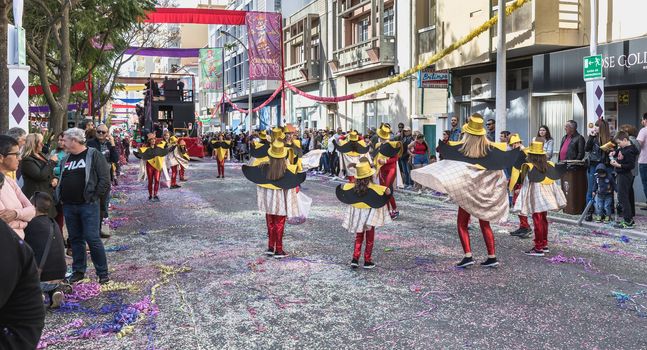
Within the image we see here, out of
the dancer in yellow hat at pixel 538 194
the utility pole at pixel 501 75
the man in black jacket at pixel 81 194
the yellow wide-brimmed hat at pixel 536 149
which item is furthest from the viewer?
the utility pole at pixel 501 75

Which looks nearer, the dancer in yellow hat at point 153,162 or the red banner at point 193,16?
the dancer in yellow hat at point 153,162

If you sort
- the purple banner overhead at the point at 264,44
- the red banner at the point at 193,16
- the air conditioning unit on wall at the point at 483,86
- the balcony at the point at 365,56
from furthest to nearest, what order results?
the purple banner overhead at the point at 264,44, the balcony at the point at 365,56, the red banner at the point at 193,16, the air conditioning unit on wall at the point at 483,86

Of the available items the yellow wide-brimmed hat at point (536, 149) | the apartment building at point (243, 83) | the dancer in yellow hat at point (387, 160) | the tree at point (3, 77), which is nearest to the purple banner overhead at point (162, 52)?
the apartment building at point (243, 83)

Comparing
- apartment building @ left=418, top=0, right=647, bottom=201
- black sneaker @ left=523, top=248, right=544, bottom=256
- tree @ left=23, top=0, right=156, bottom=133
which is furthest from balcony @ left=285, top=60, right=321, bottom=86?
black sneaker @ left=523, top=248, right=544, bottom=256

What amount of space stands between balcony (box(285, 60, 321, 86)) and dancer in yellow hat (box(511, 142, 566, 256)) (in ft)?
99.6

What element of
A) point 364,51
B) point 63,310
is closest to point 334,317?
point 63,310

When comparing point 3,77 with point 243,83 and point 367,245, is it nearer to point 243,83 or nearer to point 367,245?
point 367,245

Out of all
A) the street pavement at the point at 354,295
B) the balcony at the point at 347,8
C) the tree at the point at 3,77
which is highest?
the balcony at the point at 347,8

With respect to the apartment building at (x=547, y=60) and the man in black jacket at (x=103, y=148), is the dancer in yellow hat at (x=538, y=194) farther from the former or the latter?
the apartment building at (x=547, y=60)

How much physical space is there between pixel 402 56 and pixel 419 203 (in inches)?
542

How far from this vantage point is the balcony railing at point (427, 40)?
24516 mm

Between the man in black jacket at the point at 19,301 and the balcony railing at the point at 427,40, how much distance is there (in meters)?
23.2

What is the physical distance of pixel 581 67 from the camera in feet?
53.8

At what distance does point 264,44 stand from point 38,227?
90.1 ft
